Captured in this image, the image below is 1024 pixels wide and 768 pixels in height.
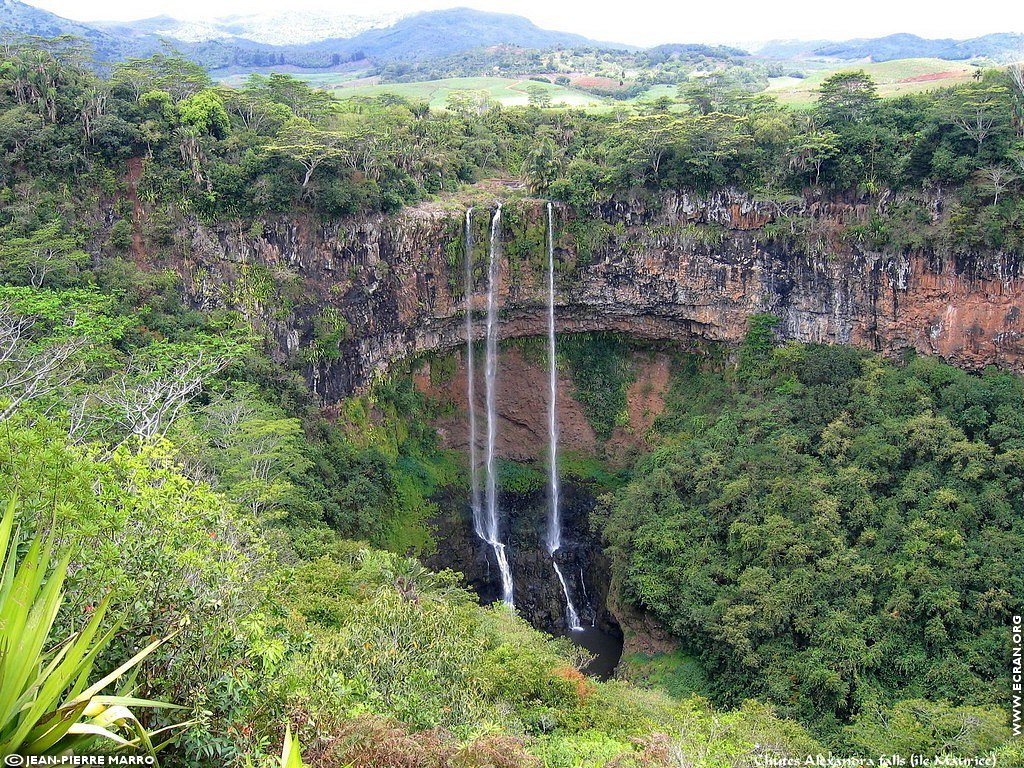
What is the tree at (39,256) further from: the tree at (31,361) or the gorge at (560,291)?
the tree at (31,361)

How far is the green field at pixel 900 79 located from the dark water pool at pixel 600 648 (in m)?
22.6

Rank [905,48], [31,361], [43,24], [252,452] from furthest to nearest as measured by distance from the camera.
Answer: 1. [905,48]
2. [43,24]
3. [252,452]
4. [31,361]

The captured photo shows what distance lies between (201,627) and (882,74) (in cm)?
5781

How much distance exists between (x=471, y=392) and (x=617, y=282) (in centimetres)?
678

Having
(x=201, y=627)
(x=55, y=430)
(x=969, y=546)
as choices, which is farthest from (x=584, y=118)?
(x=201, y=627)

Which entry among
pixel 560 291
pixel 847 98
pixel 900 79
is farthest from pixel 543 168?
pixel 900 79

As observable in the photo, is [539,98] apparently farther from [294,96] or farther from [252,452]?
[252,452]

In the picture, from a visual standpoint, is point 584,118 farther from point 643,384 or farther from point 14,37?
point 14,37

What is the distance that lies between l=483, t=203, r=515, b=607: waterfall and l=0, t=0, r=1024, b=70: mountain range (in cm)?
5172

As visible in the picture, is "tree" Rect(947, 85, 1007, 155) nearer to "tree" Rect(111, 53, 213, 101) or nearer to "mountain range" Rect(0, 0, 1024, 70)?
"tree" Rect(111, 53, 213, 101)

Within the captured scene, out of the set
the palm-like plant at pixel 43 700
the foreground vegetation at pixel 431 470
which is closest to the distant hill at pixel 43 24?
the foreground vegetation at pixel 431 470

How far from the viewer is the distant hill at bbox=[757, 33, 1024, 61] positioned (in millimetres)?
79375

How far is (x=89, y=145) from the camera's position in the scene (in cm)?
2562

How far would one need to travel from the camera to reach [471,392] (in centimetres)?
3094
